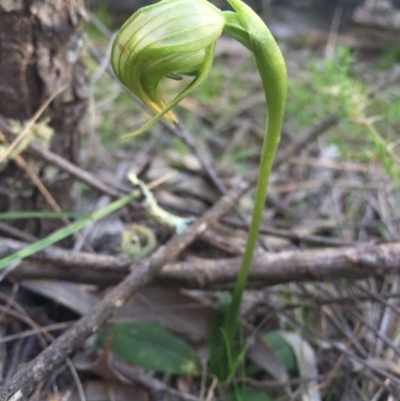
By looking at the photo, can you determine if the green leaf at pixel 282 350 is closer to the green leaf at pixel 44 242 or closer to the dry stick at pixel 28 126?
the green leaf at pixel 44 242

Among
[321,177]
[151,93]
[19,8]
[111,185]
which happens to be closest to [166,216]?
[111,185]

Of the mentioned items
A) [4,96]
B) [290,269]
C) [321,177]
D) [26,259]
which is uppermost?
[321,177]

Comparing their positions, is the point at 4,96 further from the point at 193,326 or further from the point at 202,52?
the point at 193,326

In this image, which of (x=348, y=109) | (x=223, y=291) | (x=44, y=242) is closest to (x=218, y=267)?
(x=223, y=291)

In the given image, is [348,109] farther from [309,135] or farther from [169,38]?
[169,38]

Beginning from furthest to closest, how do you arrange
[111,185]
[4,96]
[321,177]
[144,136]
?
[144,136] → [321,177] → [111,185] → [4,96]

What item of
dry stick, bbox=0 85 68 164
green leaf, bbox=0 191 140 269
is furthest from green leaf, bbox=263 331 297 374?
dry stick, bbox=0 85 68 164

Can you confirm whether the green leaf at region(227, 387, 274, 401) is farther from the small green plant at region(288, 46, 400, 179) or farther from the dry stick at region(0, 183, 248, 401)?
the small green plant at region(288, 46, 400, 179)
